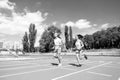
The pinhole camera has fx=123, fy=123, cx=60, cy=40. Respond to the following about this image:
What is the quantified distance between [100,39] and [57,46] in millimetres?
97224

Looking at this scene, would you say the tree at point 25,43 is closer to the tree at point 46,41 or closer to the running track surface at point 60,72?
the tree at point 46,41

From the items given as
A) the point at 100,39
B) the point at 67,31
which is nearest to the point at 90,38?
the point at 100,39

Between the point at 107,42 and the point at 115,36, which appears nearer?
the point at 115,36

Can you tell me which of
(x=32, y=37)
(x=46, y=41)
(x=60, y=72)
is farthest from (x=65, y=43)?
(x=60, y=72)

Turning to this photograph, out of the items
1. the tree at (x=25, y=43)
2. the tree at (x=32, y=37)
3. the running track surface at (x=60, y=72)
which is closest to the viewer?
the running track surface at (x=60, y=72)

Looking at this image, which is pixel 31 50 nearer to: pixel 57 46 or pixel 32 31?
pixel 32 31

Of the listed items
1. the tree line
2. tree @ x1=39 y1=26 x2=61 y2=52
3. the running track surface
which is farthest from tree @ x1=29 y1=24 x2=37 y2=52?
the running track surface

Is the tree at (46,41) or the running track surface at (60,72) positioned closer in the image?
the running track surface at (60,72)

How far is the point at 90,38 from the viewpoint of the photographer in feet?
368

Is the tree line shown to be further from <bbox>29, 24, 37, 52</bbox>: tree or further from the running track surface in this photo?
the running track surface

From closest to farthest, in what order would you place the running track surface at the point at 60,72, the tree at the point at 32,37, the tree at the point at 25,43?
1. the running track surface at the point at 60,72
2. the tree at the point at 32,37
3. the tree at the point at 25,43

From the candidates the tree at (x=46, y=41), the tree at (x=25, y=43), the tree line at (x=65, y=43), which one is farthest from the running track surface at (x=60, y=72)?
the tree at (x=25, y=43)

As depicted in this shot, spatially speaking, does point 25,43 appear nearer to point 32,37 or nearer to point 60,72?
point 32,37

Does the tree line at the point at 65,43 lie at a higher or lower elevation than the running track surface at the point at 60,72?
higher
